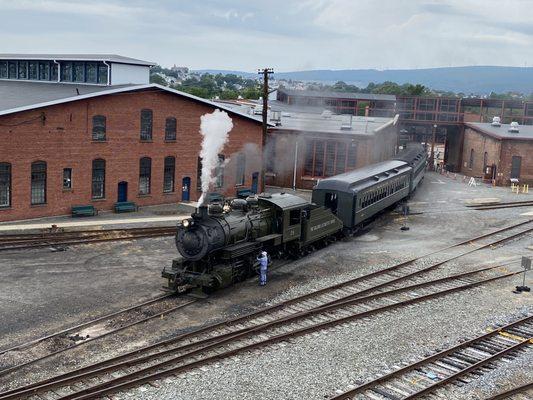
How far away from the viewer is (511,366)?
45.3ft

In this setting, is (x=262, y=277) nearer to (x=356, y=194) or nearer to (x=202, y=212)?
(x=202, y=212)

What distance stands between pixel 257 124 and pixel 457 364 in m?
28.9

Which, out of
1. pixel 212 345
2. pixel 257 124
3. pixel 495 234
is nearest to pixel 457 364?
pixel 212 345

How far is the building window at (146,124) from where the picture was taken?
33.9 meters

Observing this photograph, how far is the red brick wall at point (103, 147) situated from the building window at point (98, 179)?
0.87 ft

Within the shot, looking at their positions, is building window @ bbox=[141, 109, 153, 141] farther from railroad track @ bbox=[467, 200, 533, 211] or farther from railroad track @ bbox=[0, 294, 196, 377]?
railroad track @ bbox=[467, 200, 533, 211]

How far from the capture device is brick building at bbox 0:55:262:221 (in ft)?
93.1

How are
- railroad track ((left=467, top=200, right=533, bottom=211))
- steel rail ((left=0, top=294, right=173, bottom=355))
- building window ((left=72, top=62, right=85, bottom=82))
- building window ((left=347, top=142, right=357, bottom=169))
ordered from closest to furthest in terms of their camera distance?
steel rail ((left=0, top=294, right=173, bottom=355))
railroad track ((left=467, top=200, right=533, bottom=211))
building window ((left=72, top=62, right=85, bottom=82))
building window ((left=347, top=142, right=357, bottom=169))

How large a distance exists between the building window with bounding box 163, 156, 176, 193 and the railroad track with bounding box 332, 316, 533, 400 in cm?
2363

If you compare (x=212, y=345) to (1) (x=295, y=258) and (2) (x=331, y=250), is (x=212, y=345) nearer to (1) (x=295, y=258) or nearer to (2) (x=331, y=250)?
(1) (x=295, y=258)

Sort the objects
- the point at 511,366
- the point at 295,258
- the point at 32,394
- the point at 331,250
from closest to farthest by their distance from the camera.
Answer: the point at 32,394 < the point at 511,366 < the point at 295,258 < the point at 331,250

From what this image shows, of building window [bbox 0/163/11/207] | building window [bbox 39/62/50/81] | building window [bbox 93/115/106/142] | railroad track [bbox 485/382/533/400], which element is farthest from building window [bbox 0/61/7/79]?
railroad track [bbox 485/382/533/400]

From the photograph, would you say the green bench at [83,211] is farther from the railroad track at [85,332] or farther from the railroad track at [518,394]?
the railroad track at [518,394]

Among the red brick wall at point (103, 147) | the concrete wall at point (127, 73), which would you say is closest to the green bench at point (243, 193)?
the red brick wall at point (103, 147)
